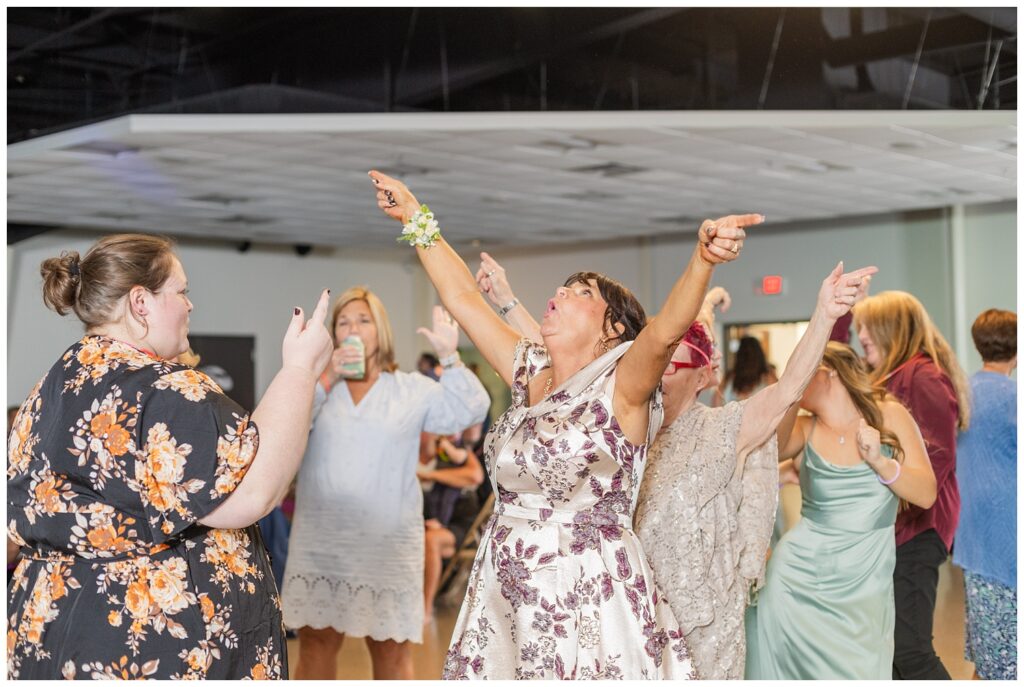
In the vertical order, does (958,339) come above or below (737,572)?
above

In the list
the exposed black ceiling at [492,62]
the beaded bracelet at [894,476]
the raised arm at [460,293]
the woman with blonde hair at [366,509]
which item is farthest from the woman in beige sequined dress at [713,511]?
the exposed black ceiling at [492,62]

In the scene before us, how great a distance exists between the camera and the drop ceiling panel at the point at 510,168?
6367mm

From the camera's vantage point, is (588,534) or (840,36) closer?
(588,534)

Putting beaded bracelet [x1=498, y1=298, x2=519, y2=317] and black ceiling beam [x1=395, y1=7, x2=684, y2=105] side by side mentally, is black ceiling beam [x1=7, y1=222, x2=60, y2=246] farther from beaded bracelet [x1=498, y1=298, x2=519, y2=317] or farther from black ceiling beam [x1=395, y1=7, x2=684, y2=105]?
beaded bracelet [x1=498, y1=298, x2=519, y2=317]

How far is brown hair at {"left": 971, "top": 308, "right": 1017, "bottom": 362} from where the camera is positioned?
3.77 metres

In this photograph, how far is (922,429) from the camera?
3619 mm

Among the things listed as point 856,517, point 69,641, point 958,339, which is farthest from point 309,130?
point 958,339

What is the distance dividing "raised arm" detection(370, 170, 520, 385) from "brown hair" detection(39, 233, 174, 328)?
28.7 inches

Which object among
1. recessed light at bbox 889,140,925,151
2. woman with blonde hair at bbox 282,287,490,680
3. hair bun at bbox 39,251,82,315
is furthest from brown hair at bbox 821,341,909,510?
recessed light at bbox 889,140,925,151

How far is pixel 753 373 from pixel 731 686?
171 inches

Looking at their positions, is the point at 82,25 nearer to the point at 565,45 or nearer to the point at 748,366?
the point at 565,45

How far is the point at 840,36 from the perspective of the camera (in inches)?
236

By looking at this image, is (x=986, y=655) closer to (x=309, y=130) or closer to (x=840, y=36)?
(x=840, y=36)

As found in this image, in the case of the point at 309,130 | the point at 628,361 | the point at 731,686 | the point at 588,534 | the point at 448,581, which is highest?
the point at 309,130
